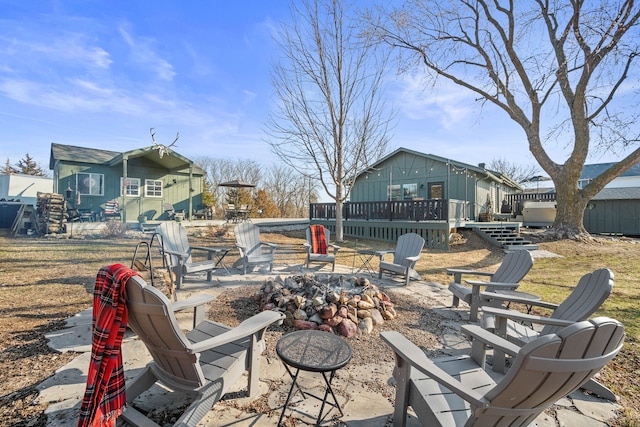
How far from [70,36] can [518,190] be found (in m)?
24.1

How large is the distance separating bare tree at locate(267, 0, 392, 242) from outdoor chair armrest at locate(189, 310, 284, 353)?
355 inches

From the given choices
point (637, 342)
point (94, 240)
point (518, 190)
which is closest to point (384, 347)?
point (637, 342)

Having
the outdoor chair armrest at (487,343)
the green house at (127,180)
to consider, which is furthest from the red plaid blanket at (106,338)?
the green house at (127,180)

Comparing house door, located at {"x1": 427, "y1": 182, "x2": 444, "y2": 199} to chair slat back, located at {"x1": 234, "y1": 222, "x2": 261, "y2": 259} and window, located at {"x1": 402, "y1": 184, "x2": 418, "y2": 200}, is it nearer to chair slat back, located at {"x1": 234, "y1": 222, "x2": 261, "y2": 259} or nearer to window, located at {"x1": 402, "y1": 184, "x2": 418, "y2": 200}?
window, located at {"x1": 402, "y1": 184, "x2": 418, "y2": 200}

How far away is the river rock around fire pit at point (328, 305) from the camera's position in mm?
3383

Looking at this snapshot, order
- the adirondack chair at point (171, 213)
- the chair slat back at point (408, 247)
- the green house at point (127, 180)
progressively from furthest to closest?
the adirondack chair at point (171, 213) < the green house at point (127, 180) < the chair slat back at point (408, 247)

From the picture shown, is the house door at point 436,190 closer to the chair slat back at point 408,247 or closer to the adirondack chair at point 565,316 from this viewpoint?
the chair slat back at point 408,247

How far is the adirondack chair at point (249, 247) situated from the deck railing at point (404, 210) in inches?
260

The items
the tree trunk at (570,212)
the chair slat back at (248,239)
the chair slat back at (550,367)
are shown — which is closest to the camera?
the chair slat back at (550,367)

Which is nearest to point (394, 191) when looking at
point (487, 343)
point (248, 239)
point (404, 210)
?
point (404, 210)

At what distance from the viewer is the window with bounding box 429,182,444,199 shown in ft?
49.6

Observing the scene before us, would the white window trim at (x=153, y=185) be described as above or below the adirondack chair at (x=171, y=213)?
above

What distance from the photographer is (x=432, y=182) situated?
15.3m

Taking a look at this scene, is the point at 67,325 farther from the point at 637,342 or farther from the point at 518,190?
the point at 518,190
